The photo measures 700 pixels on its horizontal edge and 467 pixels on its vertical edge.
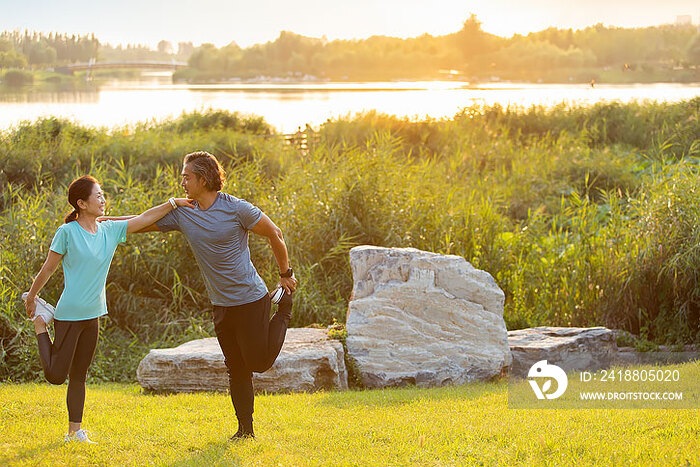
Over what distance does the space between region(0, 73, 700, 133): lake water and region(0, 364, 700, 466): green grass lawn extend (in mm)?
12303

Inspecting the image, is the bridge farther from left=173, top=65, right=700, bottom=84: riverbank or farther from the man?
the man

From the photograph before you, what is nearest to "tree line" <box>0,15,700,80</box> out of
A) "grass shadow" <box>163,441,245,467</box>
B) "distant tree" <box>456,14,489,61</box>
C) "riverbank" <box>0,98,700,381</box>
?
"distant tree" <box>456,14,489,61</box>

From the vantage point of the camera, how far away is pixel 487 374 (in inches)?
301

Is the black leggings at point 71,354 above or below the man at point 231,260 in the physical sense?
below

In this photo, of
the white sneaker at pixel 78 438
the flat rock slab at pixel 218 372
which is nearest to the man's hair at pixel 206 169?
the white sneaker at pixel 78 438

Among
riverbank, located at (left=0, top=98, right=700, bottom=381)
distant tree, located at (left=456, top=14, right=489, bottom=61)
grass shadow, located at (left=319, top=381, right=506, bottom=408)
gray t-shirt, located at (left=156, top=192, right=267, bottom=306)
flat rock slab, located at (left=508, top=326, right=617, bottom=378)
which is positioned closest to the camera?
gray t-shirt, located at (left=156, top=192, right=267, bottom=306)

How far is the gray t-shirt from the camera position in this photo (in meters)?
4.86

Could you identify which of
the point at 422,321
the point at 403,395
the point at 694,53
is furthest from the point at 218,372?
the point at 694,53

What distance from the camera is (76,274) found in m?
5.02

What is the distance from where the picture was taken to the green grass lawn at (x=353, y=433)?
15.6 feet

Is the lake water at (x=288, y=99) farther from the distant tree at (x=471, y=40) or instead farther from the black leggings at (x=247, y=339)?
the black leggings at (x=247, y=339)

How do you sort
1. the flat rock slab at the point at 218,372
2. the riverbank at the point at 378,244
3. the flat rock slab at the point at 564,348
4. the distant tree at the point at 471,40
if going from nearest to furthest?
1. the flat rock slab at the point at 218,372
2. the flat rock slab at the point at 564,348
3. the riverbank at the point at 378,244
4. the distant tree at the point at 471,40

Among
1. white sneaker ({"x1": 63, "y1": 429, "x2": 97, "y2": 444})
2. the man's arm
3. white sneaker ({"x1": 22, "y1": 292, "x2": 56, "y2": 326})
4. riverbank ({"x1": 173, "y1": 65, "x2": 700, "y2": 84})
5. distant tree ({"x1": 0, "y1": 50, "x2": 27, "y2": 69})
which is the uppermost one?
riverbank ({"x1": 173, "y1": 65, "x2": 700, "y2": 84})

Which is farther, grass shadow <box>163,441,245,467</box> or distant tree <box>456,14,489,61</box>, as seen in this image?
distant tree <box>456,14,489,61</box>
